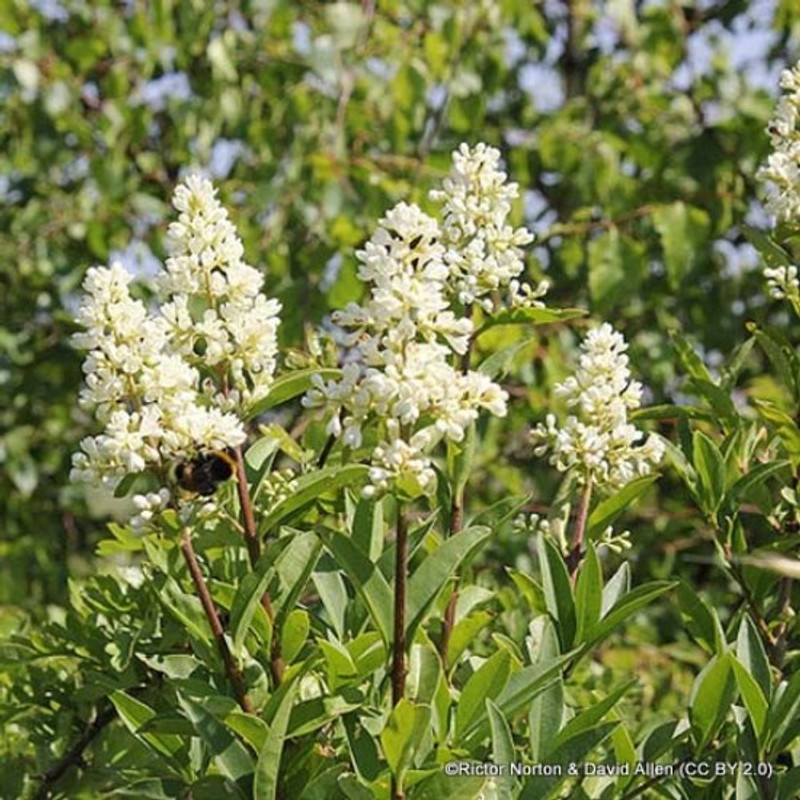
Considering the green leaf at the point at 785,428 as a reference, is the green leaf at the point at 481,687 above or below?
below

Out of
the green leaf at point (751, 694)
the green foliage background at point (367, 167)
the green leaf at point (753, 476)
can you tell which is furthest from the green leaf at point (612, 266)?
the green leaf at point (751, 694)

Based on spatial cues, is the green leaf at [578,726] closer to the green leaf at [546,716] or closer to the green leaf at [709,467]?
the green leaf at [546,716]

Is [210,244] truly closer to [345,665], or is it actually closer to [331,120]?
[345,665]

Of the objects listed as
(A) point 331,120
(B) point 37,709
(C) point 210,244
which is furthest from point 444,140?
(C) point 210,244

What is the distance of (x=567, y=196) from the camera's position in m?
3.80

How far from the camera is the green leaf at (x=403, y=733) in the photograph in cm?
100

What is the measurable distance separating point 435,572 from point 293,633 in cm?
13

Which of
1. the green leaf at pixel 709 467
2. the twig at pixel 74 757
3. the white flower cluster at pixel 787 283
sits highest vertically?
the white flower cluster at pixel 787 283

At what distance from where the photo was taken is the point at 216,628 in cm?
106

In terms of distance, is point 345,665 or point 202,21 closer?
point 345,665

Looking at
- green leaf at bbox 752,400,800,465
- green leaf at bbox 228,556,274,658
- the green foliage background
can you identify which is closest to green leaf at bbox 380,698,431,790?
green leaf at bbox 228,556,274,658

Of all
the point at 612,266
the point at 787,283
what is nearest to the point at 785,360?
the point at 787,283

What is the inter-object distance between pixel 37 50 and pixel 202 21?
43cm

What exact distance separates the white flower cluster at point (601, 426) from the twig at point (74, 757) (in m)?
0.56
